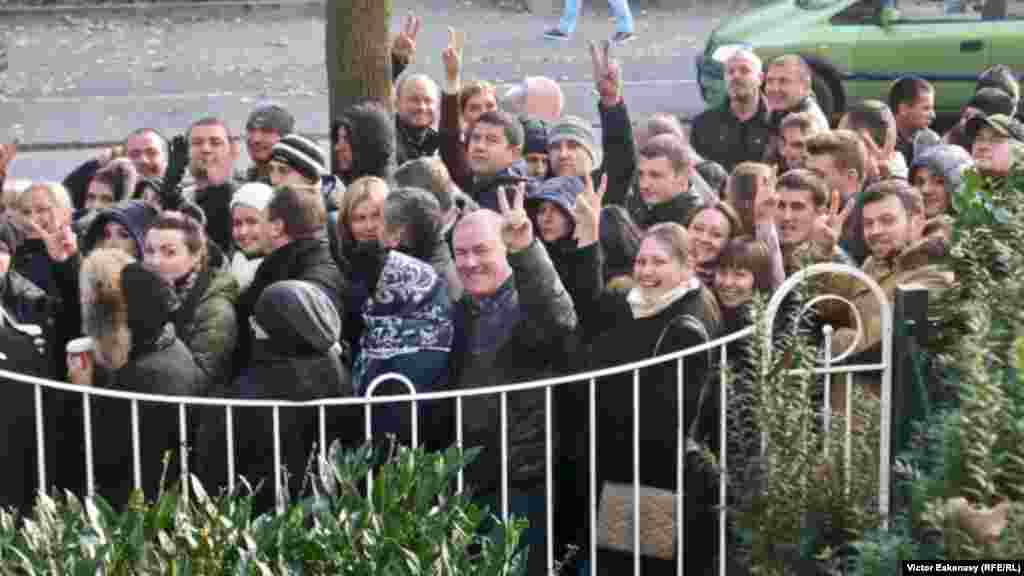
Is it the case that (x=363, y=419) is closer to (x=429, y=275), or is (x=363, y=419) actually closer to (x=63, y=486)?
(x=429, y=275)

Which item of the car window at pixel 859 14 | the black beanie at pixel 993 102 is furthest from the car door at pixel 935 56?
the black beanie at pixel 993 102

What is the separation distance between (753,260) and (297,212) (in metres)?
1.61

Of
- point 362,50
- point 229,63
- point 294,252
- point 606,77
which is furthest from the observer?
point 229,63

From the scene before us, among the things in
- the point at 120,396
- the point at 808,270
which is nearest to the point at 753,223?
the point at 808,270

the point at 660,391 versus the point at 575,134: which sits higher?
the point at 575,134

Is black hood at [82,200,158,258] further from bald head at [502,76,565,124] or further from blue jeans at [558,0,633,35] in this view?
blue jeans at [558,0,633,35]

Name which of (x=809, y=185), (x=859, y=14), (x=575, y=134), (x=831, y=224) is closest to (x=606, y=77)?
(x=575, y=134)

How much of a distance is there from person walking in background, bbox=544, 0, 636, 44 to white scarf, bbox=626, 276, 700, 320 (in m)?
14.2

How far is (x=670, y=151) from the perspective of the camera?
7.44 m

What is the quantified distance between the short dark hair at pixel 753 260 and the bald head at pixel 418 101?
310cm

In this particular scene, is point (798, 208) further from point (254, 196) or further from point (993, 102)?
point (993, 102)

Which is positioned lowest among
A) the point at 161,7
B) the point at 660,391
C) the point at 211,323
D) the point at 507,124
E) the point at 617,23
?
the point at 660,391

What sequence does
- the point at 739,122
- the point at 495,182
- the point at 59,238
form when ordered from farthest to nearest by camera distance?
the point at 739,122
the point at 495,182
the point at 59,238

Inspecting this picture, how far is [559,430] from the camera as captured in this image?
231 inches
